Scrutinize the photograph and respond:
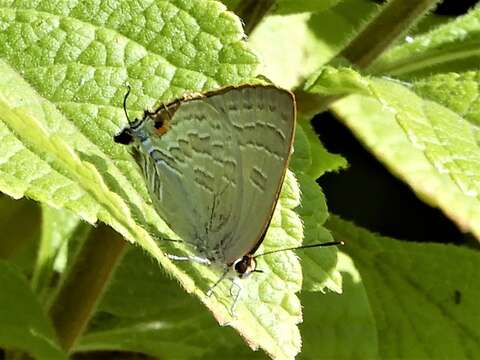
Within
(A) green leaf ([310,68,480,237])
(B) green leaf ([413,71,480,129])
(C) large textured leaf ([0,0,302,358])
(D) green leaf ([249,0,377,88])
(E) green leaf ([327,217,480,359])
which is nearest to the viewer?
(C) large textured leaf ([0,0,302,358])

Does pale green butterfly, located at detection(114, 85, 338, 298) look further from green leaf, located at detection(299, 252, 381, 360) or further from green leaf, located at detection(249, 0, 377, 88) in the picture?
green leaf, located at detection(249, 0, 377, 88)

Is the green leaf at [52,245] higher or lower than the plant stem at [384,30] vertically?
lower

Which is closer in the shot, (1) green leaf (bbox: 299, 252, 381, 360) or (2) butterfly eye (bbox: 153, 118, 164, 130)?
(2) butterfly eye (bbox: 153, 118, 164, 130)

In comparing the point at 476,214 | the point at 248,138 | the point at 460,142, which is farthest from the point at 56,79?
the point at 476,214

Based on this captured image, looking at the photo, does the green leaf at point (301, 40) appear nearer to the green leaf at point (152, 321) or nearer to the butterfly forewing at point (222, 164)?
the green leaf at point (152, 321)

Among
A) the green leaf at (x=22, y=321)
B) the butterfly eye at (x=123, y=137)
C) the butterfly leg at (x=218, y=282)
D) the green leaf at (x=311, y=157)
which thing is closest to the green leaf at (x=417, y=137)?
the green leaf at (x=311, y=157)

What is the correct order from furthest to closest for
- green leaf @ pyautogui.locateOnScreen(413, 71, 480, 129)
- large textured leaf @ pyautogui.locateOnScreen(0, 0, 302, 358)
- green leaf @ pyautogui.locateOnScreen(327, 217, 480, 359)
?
green leaf @ pyautogui.locateOnScreen(327, 217, 480, 359), green leaf @ pyautogui.locateOnScreen(413, 71, 480, 129), large textured leaf @ pyautogui.locateOnScreen(0, 0, 302, 358)

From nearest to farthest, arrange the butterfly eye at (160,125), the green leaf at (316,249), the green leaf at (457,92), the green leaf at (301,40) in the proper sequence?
1. the butterfly eye at (160,125)
2. the green leaf at (316,249)
3. the green leaf at (457,92)
4. the green leaf at (301,40)

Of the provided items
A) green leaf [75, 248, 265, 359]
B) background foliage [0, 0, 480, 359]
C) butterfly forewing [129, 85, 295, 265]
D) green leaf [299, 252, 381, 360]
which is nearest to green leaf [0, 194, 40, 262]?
background foliage [0, 0, 480, 359]

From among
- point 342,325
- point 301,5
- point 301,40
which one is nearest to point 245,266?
point 301,5
